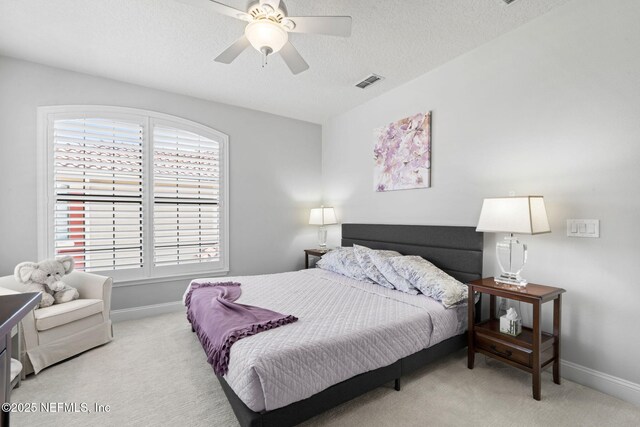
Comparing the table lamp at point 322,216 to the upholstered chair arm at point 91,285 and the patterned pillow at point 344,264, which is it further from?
the upholstered chair arm at point 91,285

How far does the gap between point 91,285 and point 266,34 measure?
8.88ft

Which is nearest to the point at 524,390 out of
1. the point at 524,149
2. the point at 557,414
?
the point at 557,414

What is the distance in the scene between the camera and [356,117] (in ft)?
13.6

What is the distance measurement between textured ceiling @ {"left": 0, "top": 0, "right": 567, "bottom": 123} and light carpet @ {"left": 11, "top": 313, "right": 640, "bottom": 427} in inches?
106

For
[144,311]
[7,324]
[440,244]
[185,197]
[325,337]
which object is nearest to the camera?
[7,324]

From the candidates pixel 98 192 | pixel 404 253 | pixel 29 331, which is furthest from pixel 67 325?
pixel 404 253

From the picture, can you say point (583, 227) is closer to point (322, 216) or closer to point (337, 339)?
point (337, 339)

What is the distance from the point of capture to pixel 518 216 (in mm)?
2062

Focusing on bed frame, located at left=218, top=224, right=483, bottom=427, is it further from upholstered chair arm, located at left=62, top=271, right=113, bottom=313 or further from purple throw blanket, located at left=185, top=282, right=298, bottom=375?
upholstered chair arm, located at left=62, top=271, right=113, bottom=313

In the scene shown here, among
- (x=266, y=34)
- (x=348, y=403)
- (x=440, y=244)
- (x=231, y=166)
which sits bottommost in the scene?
(x=348, y=403)

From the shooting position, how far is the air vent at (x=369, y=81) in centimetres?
322

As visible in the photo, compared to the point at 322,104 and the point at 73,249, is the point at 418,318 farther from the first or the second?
the point at 73,249

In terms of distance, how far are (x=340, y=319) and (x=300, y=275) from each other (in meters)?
1.42

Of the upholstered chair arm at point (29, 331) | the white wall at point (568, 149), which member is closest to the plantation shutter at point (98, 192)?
the upholstered chair arm at point (29, 331)
